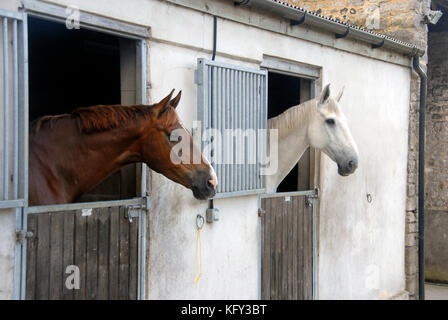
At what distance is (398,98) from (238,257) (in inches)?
154

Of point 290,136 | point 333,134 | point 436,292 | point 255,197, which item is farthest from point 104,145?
point 436,292

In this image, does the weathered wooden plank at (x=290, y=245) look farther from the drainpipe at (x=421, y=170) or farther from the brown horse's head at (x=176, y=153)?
the drainpipe at (x=421, y=170)

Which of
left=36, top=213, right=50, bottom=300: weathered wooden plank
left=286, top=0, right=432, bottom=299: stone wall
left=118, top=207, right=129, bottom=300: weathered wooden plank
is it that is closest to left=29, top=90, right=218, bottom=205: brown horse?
left=36, top=213, right=50, bottom=300: weathered wooden plank

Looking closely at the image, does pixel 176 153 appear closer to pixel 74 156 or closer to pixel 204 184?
pixel 204 184

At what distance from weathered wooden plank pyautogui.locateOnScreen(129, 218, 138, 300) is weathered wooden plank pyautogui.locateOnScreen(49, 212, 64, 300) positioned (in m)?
0.60

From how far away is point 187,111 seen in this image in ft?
14.2

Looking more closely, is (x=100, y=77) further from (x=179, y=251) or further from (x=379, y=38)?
(x=379, y=38)

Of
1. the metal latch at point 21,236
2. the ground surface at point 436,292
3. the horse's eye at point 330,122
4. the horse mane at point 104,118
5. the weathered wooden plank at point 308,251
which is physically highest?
the horse's eye at point 330,122

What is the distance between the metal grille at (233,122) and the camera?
4.36m

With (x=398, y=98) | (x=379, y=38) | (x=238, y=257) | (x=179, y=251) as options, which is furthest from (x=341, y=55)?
(x=179, y=251)

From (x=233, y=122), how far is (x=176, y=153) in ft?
3.81

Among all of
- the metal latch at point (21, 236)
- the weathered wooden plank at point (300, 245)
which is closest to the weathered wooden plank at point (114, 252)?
the metal latch at point (21, 236)

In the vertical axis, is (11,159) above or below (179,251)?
above

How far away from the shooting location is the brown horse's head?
11.6 ft
